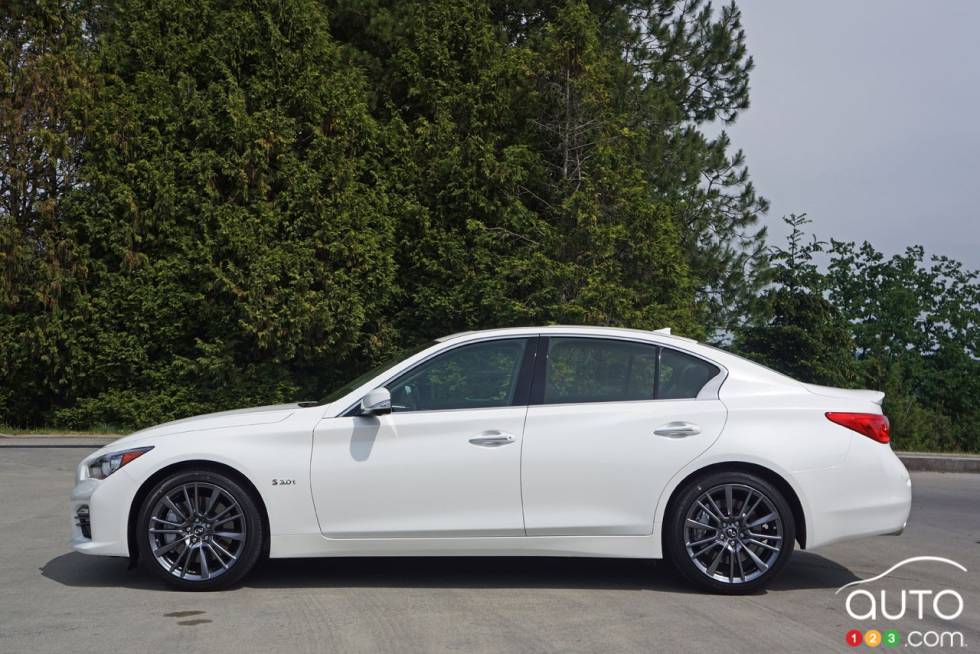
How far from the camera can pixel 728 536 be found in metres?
6.51

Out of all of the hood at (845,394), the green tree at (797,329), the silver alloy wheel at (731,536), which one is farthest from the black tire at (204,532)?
the green tree at (797,329)

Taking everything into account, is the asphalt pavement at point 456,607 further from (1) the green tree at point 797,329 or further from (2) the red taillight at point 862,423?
(1) the green tree at point 797,329

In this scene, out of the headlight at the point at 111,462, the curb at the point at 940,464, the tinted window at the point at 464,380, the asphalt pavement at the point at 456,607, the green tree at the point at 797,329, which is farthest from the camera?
the green tree at the point at 797,329

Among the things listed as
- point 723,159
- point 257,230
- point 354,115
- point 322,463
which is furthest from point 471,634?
point 723,159

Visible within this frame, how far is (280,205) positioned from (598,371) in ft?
49.4

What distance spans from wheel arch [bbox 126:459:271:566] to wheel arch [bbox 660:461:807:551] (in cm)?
239

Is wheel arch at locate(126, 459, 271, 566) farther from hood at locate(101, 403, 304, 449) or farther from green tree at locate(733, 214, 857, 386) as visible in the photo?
green tree at locate(733, 214, 857, 386)

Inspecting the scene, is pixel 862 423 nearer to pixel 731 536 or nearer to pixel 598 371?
pixel 731 536

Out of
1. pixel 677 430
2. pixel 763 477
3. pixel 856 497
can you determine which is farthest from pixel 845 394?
pixel 677 430

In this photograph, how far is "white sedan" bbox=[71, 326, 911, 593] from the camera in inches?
255

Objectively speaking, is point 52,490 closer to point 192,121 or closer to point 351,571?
point 351,571

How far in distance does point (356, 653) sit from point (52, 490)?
7733mm

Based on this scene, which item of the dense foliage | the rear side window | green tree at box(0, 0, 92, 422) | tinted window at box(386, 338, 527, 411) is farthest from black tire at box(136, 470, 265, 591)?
green tree at box(0, 0, 92, 422)

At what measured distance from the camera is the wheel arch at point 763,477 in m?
6.54
